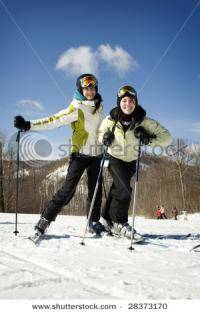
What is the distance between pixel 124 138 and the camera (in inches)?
204

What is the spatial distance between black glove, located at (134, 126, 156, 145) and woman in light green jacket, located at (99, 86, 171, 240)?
2.0 inches

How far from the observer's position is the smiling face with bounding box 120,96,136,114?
5.14 meters

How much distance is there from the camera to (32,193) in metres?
55.4

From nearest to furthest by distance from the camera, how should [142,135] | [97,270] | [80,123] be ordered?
[97,270] < [142,135] < [80,123]

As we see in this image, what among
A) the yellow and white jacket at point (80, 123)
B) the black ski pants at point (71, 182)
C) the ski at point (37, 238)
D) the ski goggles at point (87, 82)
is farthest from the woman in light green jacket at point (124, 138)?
the ski at point (37, 238)

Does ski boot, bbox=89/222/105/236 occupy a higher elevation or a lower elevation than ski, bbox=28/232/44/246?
higher

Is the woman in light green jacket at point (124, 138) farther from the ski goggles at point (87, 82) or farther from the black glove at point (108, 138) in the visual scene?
the ski goggles at point (87, 82)

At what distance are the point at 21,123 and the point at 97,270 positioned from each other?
9.03ft

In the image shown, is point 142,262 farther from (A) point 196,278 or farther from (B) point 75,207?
(B) point 75,207

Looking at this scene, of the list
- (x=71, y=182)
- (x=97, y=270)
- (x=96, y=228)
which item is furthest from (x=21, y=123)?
(x=97, y=270)

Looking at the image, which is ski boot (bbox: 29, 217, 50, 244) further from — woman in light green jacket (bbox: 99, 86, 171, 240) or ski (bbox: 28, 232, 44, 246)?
woman in light green jacket (bbox: 99, 86, 171, 240)

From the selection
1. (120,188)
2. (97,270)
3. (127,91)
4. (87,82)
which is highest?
(87,82)

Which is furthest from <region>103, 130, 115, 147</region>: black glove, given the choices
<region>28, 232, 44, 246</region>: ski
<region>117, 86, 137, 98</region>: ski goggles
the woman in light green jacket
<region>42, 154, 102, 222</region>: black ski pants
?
<region>28, 232, 44, 246</region>: ski

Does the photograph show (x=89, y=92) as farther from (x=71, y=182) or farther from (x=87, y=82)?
(x=71, y=182)
